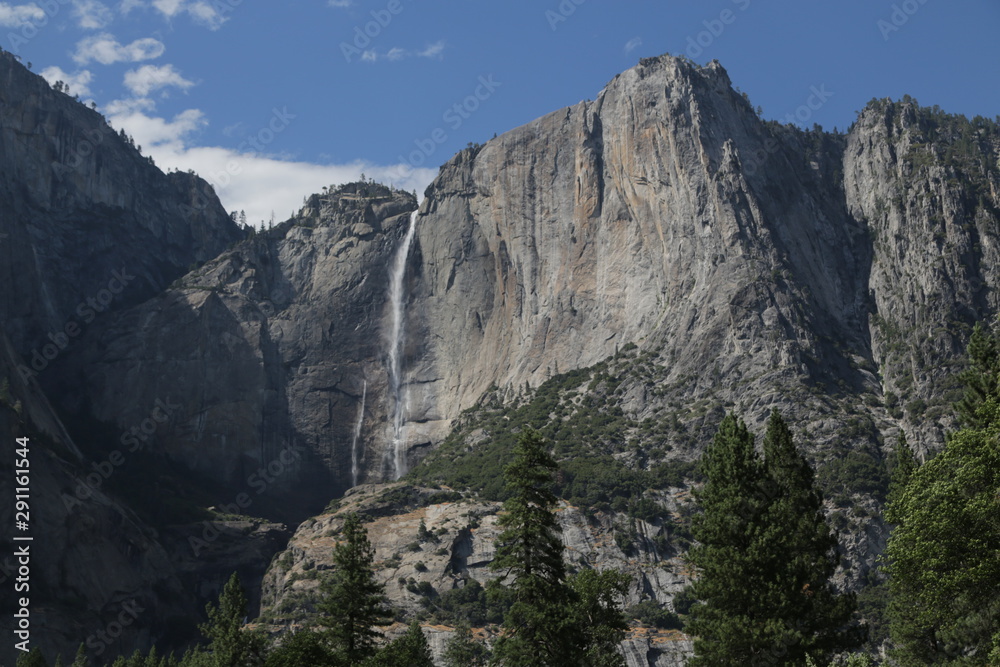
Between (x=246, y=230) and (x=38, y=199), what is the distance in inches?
1716

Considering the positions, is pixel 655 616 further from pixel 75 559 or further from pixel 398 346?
pixel 398 346

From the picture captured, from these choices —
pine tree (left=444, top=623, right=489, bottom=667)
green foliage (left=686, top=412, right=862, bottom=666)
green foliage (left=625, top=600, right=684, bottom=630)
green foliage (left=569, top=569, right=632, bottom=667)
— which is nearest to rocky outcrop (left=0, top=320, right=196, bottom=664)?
pine tree (left=444, top=623, right=489, bottom=667)

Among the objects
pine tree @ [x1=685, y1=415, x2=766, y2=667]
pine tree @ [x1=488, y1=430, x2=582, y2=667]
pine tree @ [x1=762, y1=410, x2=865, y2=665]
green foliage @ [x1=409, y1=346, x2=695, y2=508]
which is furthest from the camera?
green foliage @ [x1=409, y1=346, x2=695, y2=508]

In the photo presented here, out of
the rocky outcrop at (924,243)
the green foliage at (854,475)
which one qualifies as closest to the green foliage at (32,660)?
the green foliage at (854,475)

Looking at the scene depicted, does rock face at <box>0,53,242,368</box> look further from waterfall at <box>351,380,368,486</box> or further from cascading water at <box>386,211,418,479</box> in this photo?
waterfall at <box>351,380,368,486</box>

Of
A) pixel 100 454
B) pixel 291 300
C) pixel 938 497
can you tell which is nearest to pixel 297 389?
pixel 291 300

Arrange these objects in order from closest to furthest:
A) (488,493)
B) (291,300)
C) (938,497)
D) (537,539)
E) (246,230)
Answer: (938,497) < (537,539) < (488,493) < (291,300) < (246,230)

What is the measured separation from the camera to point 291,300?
160500 millimetres

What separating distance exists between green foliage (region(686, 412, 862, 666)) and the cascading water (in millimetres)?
105397

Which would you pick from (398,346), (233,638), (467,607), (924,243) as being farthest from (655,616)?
(398,346)

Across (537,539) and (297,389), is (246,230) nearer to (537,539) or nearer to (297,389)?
(297,389)

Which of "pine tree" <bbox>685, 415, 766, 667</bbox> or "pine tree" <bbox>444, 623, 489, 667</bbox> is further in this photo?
"pine tree" <bbox>444, 623, 489, 667</bbox>

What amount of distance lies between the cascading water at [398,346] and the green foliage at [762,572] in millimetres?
105397

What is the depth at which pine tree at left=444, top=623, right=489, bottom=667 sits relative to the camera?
67.9 metres
